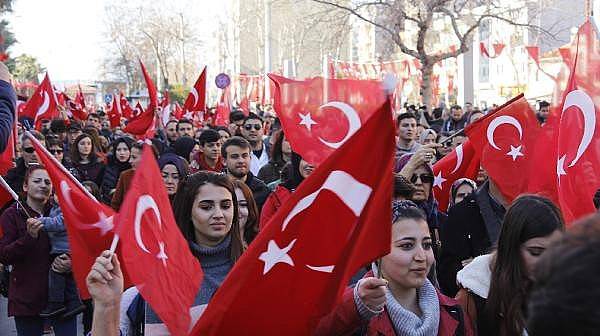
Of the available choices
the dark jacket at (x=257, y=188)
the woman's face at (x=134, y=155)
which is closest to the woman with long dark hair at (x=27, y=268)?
the dark jacket at (x=257, y=188)

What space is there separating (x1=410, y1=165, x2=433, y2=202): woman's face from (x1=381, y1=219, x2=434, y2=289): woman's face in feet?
8.21

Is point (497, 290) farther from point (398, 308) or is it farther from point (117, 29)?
point (117, 29)

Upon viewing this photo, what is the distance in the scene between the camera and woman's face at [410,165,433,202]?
239 inches

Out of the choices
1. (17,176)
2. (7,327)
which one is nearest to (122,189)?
(7,327)

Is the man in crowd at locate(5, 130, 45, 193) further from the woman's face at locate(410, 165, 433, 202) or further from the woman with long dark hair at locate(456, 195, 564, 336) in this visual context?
the woman with long dark hair at locate(456, 195, 564, 336)

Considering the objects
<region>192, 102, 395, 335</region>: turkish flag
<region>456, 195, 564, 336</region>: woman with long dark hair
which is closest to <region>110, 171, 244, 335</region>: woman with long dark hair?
<region>192, 102, 395, 335</region>: turkish flag

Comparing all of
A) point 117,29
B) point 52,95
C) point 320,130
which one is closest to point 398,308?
point 320,130

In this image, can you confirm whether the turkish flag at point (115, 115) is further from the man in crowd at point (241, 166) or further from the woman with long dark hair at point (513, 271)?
the woman with long dark hair at point (513, 271)

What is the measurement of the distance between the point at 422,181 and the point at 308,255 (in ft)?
10.6

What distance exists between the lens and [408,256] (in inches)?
135

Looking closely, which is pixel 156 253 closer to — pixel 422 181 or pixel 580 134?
pixel 580 134

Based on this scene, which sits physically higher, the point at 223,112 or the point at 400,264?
the point at 223,112

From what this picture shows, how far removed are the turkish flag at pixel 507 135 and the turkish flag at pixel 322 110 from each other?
0.76m

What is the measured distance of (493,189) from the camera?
5617 millimetres
